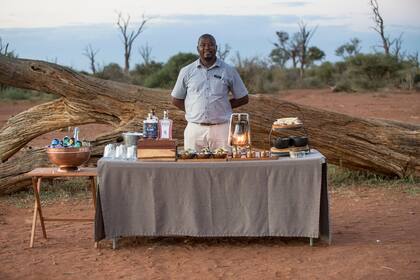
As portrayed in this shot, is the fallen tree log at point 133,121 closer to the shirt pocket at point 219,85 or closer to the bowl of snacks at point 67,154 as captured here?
the shirt pocket at point 219,85

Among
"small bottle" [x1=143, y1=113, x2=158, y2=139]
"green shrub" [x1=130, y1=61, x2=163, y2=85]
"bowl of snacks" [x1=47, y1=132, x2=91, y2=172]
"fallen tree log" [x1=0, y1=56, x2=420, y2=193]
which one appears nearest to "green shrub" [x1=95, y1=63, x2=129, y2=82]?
"green shrub" [x1=130, y1=61, x2=163, y2=85]

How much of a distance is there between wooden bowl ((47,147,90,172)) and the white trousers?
975 millimetres

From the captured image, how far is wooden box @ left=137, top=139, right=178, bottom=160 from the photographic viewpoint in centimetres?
578

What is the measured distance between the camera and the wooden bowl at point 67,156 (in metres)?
5.93

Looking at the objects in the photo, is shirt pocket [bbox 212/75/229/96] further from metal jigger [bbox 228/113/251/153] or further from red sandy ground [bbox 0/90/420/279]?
red sandy ground [bbox 0/90/420/279]

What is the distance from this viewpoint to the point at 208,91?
6.45 m

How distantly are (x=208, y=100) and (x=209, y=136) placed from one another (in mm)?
315

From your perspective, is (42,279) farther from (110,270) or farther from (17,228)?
(17,228)

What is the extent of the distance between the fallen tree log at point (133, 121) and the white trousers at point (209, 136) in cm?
195

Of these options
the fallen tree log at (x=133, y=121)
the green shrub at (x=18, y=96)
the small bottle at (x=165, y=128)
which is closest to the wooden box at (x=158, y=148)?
the small bottle at (x=165, y=128)

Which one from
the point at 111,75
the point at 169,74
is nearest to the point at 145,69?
the point at 111,75

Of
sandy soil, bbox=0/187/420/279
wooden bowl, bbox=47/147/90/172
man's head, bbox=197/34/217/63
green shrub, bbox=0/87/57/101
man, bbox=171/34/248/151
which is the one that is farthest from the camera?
green shrub, bbox=0/87/57/101

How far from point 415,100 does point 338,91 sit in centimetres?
492

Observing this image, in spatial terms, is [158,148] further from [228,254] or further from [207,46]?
[207,46]
